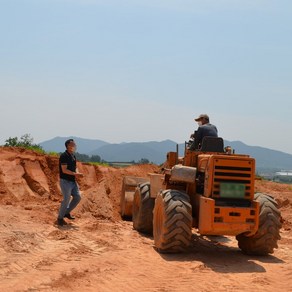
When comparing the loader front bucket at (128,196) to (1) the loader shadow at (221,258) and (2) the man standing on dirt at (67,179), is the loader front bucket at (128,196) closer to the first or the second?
(2) the man standing on dirt at (67,179)

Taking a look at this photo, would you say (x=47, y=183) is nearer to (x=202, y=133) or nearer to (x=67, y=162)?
(x=67, y=162)

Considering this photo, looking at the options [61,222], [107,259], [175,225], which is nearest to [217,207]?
[175,225]

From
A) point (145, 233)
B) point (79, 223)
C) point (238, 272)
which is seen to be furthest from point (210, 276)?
point (79, 223)

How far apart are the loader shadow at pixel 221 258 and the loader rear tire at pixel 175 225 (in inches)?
7.4

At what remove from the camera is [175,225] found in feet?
28.8

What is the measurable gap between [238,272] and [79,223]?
212 inches

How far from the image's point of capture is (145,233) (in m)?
11.8

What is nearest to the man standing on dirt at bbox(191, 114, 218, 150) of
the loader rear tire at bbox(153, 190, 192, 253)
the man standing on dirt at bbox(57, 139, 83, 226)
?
the loader rear tire at bbox(153, 190, 192, 253)

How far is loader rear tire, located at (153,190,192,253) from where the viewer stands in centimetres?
880

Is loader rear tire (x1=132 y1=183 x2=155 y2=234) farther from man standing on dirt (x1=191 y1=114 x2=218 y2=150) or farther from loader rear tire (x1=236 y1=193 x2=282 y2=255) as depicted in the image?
loader rear tire (x1=236 y1=193 x2=282 y2=255)

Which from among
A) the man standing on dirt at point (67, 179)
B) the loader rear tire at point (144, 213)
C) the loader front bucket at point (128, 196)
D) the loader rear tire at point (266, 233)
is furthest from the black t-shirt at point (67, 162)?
the loader rear tire at point (266, 233)

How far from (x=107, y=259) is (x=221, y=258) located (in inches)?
80.3

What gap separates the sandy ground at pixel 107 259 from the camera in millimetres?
7164

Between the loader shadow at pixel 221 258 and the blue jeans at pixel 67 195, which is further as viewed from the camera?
the blue jeans at pixel 67 195
